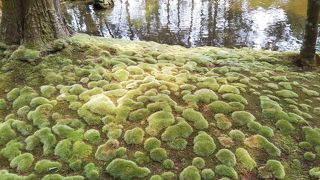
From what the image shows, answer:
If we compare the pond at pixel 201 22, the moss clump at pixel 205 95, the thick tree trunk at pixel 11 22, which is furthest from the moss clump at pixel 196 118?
the pond at pixel 201 22

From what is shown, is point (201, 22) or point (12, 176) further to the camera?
point (201, 22)

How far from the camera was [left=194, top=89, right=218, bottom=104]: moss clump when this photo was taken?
23.2 ft

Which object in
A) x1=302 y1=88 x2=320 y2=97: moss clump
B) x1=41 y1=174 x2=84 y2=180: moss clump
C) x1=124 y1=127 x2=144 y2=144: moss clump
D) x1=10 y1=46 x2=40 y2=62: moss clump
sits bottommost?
x1=41 y1=174 x2=84 y2=180: moss clump

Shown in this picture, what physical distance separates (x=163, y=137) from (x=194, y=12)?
18.0 m

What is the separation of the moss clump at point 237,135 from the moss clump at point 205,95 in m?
0.97

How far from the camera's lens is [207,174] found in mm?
5488

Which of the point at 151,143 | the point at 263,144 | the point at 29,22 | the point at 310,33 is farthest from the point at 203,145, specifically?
the point at 29,22

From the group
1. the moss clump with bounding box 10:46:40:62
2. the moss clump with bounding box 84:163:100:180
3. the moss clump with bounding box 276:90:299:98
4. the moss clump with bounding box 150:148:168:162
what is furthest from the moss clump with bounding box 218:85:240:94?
the moss clump with bounding box 10:46:40:62

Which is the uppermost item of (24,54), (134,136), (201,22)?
(24,54)

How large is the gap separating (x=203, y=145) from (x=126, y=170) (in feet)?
4.65

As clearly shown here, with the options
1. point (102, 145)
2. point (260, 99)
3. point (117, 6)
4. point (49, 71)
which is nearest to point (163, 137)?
point (102, 145)

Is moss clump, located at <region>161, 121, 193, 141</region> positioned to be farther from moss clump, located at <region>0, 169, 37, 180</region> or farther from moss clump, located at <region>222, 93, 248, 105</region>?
moss clump, located at <region>0, 169, 37, 180</region>

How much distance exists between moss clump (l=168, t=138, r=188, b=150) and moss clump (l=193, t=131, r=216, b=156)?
0.18 meters

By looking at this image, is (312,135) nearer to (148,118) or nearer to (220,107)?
(220,107)
